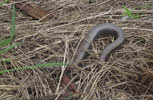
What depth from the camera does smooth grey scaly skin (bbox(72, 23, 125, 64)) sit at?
9.70 ft

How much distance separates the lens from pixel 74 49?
3.05 meters

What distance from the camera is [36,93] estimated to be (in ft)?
7.54

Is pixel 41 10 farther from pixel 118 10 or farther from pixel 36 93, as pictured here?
pixel 36 93

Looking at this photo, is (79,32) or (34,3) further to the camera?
(34,3)

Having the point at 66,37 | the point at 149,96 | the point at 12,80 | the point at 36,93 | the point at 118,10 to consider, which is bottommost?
the point at 149,96

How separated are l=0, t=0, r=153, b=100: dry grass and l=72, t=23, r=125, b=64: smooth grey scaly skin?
10cm

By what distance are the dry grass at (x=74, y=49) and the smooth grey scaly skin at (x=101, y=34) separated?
96 millimetres

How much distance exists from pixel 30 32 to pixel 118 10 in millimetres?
1894

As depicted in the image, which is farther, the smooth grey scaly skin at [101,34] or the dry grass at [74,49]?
the smooth grey scaly skin at [101,34]

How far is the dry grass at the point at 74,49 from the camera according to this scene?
7.80 ft

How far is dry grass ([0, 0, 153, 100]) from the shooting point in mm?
2377

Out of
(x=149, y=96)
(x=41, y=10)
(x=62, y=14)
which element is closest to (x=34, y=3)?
(x=41, y=10)

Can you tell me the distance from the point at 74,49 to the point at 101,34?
0.77 m

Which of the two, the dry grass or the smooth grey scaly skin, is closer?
the dry grass
